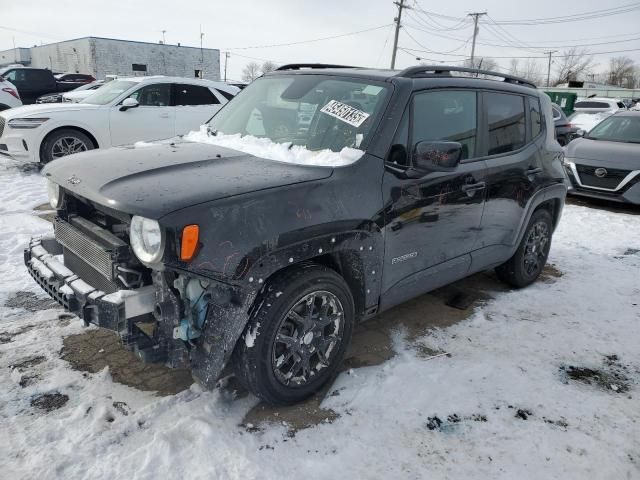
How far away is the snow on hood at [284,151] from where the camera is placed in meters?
2.91

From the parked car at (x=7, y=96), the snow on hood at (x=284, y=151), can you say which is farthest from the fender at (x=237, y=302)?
the parked car at (x=7, y=96)

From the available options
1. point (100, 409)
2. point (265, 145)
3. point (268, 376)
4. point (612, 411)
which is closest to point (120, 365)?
point (100, 409)

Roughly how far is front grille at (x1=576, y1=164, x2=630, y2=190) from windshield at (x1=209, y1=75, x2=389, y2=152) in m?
6.55

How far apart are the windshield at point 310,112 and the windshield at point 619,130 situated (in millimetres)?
7528

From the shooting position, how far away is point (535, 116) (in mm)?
4492

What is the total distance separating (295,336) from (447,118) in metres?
1.89

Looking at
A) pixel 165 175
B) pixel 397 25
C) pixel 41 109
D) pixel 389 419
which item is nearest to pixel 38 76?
pixel 41 109

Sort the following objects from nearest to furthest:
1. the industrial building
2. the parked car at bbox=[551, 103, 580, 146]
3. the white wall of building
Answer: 1. the parked car at bbox=[551, 103, 580, 146]
2. the industrial building
3. the white wall of building

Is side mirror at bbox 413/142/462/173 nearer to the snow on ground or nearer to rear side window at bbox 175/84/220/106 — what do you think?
the snow on ground

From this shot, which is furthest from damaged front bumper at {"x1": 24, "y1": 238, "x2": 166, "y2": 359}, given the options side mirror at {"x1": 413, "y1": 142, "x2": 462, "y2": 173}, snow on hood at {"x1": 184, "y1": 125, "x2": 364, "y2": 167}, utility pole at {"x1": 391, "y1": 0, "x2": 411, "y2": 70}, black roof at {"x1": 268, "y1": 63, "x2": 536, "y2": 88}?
utility pole at {"x1": 391, "y1": 0, "x2": 411, "y2": 70}

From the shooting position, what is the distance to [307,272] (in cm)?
263

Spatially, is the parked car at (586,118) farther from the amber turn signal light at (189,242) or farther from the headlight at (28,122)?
the amber turn signal light at (189,242)

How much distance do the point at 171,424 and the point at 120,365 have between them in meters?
0.78

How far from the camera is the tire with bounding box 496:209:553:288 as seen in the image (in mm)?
4633
